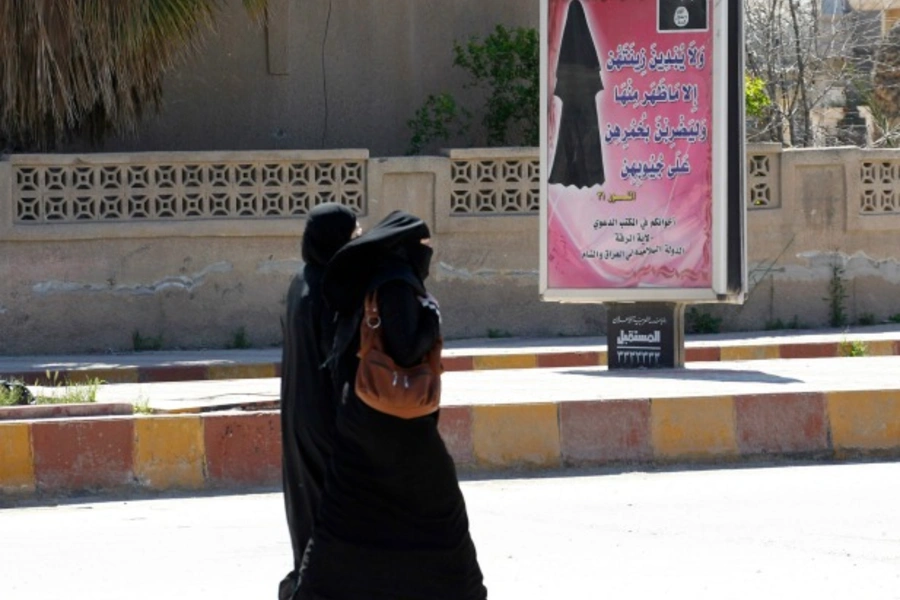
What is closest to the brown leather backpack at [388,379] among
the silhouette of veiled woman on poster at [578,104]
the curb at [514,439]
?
the curb at [514,439]

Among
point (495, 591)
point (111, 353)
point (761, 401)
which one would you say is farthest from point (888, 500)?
point (111, 353)

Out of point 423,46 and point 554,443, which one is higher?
point 423,46

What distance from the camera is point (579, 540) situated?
260 inches

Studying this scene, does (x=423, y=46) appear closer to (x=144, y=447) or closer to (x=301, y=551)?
(x=144, y=447)

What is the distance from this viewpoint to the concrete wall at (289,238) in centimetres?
1286

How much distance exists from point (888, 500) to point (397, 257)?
3.92 metres

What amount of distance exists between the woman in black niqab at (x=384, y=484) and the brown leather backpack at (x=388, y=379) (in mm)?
33

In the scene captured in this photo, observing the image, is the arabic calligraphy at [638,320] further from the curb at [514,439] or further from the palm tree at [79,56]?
the palm tree at [79,56]

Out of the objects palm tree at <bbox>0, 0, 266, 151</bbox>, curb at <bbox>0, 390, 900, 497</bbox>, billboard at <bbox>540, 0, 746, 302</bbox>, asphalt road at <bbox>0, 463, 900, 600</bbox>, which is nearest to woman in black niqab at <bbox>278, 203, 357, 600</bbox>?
asphalt road at <bbox>0, 463, 900, 600</bbox>

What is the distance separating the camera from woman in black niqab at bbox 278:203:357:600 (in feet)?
14.5

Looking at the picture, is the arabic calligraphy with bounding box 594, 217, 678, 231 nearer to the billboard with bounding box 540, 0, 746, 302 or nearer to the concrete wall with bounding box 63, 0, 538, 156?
the billboard with bounding box 540, 0, 746, 302

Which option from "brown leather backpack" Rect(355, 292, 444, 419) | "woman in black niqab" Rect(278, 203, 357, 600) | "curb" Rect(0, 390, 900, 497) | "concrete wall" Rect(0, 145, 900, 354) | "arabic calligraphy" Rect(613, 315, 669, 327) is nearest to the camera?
"brown leather backpack" Rect(355, 292, 444, 419)

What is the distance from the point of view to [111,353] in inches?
512

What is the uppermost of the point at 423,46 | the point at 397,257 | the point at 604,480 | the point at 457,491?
the point at 423,46
